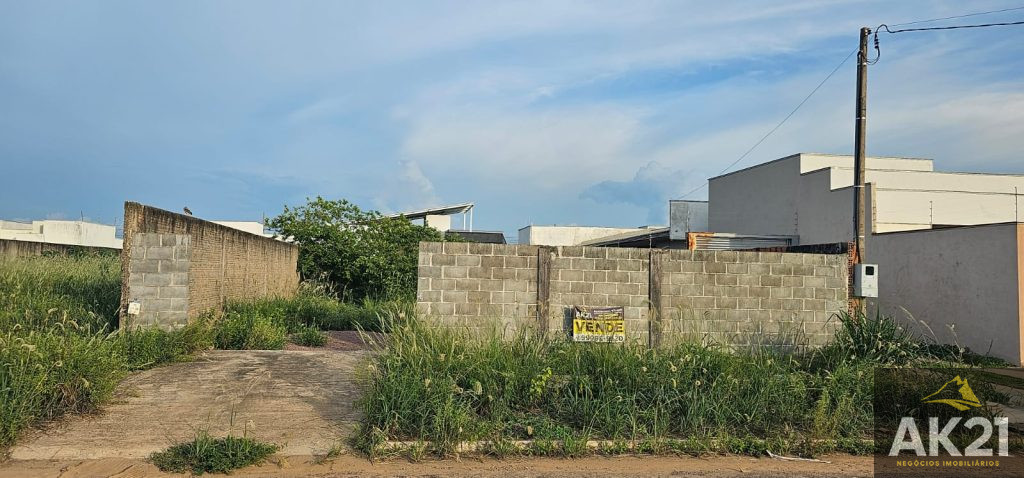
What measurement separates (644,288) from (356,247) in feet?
42.2

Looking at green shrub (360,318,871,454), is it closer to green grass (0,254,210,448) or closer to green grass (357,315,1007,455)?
green grass (357,315,1007,455)

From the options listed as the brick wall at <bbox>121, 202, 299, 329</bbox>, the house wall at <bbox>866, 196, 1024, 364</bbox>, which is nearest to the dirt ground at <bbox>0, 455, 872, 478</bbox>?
the brick wall at <bbox>121, 202, 299, 329</bbox>

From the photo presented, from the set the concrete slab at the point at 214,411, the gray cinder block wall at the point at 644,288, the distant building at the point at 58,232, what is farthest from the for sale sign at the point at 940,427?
the distant building at the point at 58,232

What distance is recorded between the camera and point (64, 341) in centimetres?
775

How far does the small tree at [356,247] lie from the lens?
20.7 meters

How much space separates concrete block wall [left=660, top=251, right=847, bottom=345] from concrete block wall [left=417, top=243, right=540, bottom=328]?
2.16m

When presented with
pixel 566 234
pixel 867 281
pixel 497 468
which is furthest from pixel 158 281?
pixel 566 234

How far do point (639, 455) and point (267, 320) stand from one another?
343 inches

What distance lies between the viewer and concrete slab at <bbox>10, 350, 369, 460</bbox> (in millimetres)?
6406

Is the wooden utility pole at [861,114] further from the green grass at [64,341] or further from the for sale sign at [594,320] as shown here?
the green grass at [64,341]

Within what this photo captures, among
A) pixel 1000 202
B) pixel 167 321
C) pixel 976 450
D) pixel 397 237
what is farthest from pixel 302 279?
pixel 1000 202

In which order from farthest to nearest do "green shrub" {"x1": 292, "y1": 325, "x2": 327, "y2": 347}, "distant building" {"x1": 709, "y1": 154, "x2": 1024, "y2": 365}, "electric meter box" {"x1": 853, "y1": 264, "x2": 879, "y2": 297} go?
"distant building" {"x1": 709, "y1": 154, "x2": 1024, "y2": 365} → "green shrub" {"x1": 292, "y1": 325, "x2": 327, "y2": 347} → "electric meter box" {"x1": 853, "y1": 264, "x2": 879, "y2": 297}

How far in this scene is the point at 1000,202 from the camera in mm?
23734

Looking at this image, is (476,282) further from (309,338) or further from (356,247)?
(356,247)
